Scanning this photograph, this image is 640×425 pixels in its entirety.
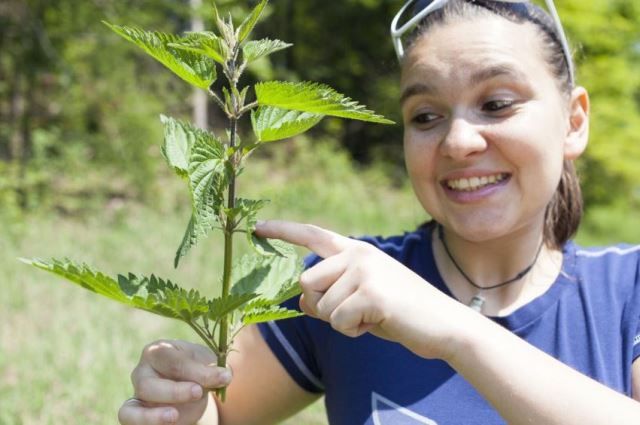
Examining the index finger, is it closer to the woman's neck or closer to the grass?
the woman's neck

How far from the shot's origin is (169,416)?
4.54 feet

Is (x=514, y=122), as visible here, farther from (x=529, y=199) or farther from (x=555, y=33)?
(x=555, y=33)

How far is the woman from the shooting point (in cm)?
162

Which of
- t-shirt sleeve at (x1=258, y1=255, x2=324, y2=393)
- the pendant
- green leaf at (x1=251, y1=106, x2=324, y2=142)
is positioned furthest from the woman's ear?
green leaf at (x1=251, y1=106, x2=324, y2=142)

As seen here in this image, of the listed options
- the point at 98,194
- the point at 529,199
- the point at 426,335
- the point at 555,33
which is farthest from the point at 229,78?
the point at 98,194

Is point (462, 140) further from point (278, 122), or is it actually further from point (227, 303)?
point (227, 303)

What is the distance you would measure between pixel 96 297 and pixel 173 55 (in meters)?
3.55

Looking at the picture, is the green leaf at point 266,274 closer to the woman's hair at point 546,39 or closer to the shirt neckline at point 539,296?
the shirt neckline at point 539,296

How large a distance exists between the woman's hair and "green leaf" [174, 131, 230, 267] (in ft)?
2.55

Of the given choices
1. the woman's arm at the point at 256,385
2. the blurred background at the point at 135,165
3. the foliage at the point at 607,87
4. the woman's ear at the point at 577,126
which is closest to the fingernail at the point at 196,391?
the woman's arm at the point at 256,385

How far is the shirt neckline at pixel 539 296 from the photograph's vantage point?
172 centimetres

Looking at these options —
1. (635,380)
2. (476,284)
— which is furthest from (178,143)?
(635,380)

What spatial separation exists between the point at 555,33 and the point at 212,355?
1.10m

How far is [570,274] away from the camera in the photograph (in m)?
1.80
